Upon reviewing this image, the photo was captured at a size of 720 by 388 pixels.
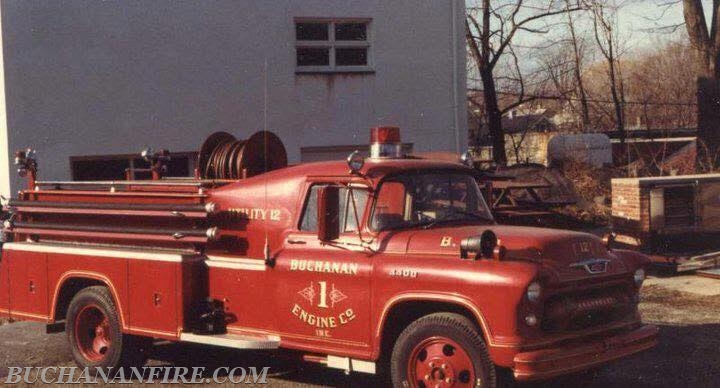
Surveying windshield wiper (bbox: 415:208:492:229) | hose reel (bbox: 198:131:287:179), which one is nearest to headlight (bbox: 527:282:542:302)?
windshield wiper (bbox: 415:208:492:229)

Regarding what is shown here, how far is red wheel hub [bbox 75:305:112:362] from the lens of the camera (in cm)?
931

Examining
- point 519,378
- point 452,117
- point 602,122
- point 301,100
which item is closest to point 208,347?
point 519,378

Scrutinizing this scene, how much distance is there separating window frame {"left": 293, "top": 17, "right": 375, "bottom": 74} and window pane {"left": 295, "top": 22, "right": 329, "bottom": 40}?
0.07 m

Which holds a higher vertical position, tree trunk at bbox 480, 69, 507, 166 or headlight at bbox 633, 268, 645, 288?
tree trunk at bbox 480, 69, 507, 166

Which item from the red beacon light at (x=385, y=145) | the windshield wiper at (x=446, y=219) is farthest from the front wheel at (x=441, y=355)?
the red beacon light at (x=385, y=145)

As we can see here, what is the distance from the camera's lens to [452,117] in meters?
19.4

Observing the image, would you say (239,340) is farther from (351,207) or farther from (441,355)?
(441,355)

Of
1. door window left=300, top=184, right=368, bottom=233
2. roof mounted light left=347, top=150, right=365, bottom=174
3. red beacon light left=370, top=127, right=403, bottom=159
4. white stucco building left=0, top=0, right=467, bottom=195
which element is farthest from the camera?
white stucco building left=0, top=0, right=467, bottom=195

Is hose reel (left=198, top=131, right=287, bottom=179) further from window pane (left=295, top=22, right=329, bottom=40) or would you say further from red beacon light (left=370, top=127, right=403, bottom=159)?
window pane (left=295, top=22, right=329, bottom=40)

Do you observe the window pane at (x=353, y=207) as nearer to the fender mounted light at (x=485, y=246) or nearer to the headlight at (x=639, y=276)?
the fender mounted light at (x=485, y=246)

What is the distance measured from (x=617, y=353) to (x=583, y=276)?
63cm

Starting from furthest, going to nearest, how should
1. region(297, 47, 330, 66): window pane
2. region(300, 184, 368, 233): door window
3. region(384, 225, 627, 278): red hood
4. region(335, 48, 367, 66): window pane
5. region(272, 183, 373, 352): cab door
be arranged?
region(335, 48, 367, 66): window pane
region(297, 47, 330, 66): window pane
region(300, 184, 368, 233): door window
region(272, 183, 373, 352): cab door
region(384, 225, 627, 278): red hood

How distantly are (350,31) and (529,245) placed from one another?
41.3ft

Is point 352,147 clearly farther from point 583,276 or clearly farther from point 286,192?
point 583,276
